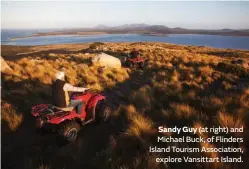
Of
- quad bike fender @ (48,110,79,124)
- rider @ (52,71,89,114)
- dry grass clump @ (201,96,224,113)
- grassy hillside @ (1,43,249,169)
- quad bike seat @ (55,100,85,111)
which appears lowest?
grassy hillside @ (1,43,249,169)

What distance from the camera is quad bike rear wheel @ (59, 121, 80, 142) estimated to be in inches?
208

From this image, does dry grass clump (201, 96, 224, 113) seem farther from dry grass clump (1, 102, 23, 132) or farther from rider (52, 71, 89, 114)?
dry grass clump (1, 102, 23, 132)

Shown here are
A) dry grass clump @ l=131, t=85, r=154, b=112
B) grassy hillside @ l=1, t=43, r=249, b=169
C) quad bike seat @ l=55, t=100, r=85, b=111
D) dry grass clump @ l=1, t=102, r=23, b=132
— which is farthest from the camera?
dry grass clump @ l=131, t=85, r=154, b=112

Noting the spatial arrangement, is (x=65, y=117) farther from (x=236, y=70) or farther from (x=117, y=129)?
(x=236, y=70)

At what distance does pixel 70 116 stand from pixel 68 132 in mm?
448

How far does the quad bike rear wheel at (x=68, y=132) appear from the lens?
17.3ft

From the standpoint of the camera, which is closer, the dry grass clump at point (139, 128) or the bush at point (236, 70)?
the dry grass clump at point (139, 128)

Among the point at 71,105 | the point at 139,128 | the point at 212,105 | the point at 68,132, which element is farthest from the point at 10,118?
the point at 212,105

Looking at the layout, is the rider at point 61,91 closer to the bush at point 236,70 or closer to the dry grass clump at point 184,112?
the dry grass clump at point 184,112

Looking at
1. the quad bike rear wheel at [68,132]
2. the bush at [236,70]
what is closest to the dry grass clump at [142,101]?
the quad bike rear wheel at [68,132]

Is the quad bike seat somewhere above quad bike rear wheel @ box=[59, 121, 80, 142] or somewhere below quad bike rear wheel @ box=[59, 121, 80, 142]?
above

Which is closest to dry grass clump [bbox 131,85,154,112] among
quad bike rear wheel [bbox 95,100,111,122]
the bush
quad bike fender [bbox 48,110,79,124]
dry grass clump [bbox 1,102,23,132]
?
quad bike rear wheel [bbox 95,100,111,122]

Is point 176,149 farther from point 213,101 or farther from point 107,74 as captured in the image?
point 107,74

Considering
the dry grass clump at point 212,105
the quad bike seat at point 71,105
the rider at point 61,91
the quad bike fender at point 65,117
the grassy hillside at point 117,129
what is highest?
the rider at point 61,91
